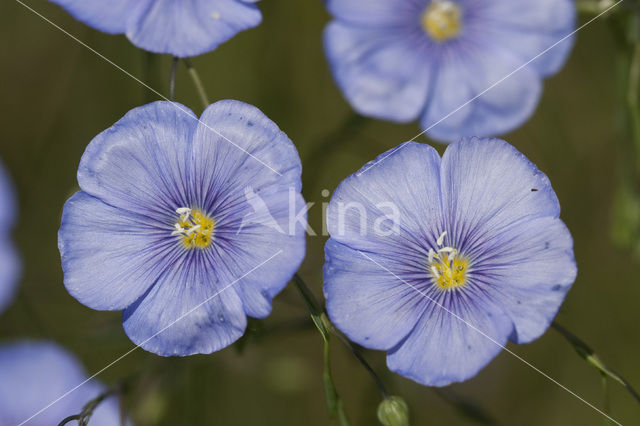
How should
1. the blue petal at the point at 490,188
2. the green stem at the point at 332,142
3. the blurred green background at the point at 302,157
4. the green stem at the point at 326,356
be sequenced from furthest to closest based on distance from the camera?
the blurred green background at the point at 302,157
the green stem at the point at 332,142
the blue petal at the point at 490,188
the green stem at the point at 326,356

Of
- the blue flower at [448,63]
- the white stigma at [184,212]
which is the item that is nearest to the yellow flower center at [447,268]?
the blue flower at [448,63]

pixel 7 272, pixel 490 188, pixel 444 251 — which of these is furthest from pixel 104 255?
pixel 7 272

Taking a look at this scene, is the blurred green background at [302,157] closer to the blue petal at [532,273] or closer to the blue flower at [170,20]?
the blue flower at [170,20]

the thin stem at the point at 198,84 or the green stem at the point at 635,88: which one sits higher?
the thin stem at the point at 198,84

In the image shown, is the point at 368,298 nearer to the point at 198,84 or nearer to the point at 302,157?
the point at 198,84

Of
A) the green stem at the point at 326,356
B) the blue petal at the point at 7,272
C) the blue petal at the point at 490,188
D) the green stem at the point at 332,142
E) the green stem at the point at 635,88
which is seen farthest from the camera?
the blue petal at the point at 7,272

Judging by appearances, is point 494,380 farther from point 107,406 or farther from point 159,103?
point 159,103
